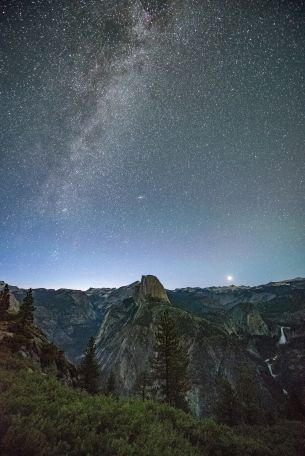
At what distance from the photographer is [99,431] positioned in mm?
7418

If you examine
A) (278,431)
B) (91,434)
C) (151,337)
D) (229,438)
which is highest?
(91,434)

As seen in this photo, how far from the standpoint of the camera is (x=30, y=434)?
591 cm

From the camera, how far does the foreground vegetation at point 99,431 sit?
6062 mm

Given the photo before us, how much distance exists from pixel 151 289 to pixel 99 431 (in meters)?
152

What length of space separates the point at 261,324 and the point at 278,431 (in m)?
178

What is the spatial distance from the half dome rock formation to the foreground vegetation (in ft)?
463

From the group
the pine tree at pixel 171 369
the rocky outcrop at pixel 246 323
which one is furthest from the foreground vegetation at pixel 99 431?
the rocky outcrop at pixel 246 323

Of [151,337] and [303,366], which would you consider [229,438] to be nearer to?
[151,337]

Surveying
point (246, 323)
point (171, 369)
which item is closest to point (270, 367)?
point (246, 323)

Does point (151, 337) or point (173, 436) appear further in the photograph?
point (151, 337)

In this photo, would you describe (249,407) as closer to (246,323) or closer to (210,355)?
(210,355)

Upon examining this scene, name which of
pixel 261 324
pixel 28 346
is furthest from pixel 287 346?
pixel 28 346

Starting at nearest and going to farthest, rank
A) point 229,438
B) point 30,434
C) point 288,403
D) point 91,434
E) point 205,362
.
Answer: point 30,434
point 91,434
point 229,438
point 288,403
point 205,362

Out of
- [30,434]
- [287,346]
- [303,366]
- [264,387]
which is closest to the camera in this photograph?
[30,434]
